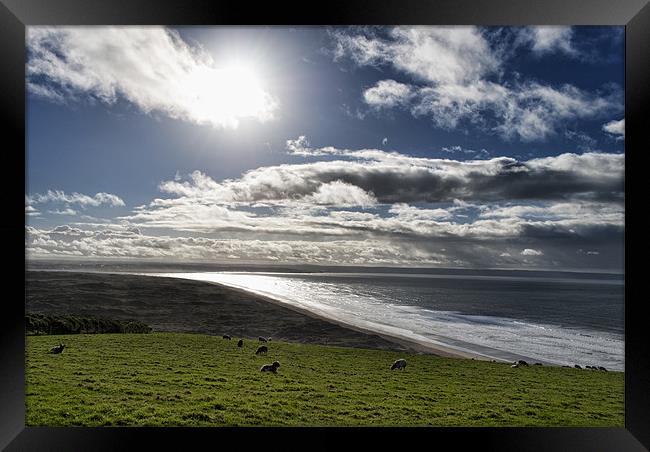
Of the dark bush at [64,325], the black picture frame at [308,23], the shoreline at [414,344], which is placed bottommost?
the shoreline at [414,344]

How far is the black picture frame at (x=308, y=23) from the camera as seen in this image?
10.3 ft

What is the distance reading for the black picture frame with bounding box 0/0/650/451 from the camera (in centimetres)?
315

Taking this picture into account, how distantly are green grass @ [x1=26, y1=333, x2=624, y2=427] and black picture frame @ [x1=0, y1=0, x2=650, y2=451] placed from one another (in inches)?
54.8

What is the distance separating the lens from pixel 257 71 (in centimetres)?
997

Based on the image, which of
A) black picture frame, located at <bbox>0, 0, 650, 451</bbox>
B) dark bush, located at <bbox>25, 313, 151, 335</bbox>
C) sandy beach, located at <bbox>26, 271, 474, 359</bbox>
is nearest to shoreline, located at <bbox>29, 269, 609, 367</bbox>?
sandy beach, located at <bbox>26, 271, 474, 359</bbox>

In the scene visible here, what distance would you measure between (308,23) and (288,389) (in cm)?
603

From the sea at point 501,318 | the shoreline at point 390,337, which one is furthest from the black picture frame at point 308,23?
the sea at point 501,318

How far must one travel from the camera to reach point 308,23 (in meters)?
3.41

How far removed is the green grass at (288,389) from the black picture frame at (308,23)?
4.56 feet

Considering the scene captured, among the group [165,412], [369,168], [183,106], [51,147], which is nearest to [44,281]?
[51,147]

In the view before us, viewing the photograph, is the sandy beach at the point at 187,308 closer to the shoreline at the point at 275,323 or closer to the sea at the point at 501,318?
the shoreline at the point at 275,323

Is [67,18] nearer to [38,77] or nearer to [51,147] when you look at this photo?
[51,147]

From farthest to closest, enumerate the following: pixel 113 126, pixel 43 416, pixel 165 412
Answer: pixel 113 126 → pixel 165 412 → pixel 43 416
